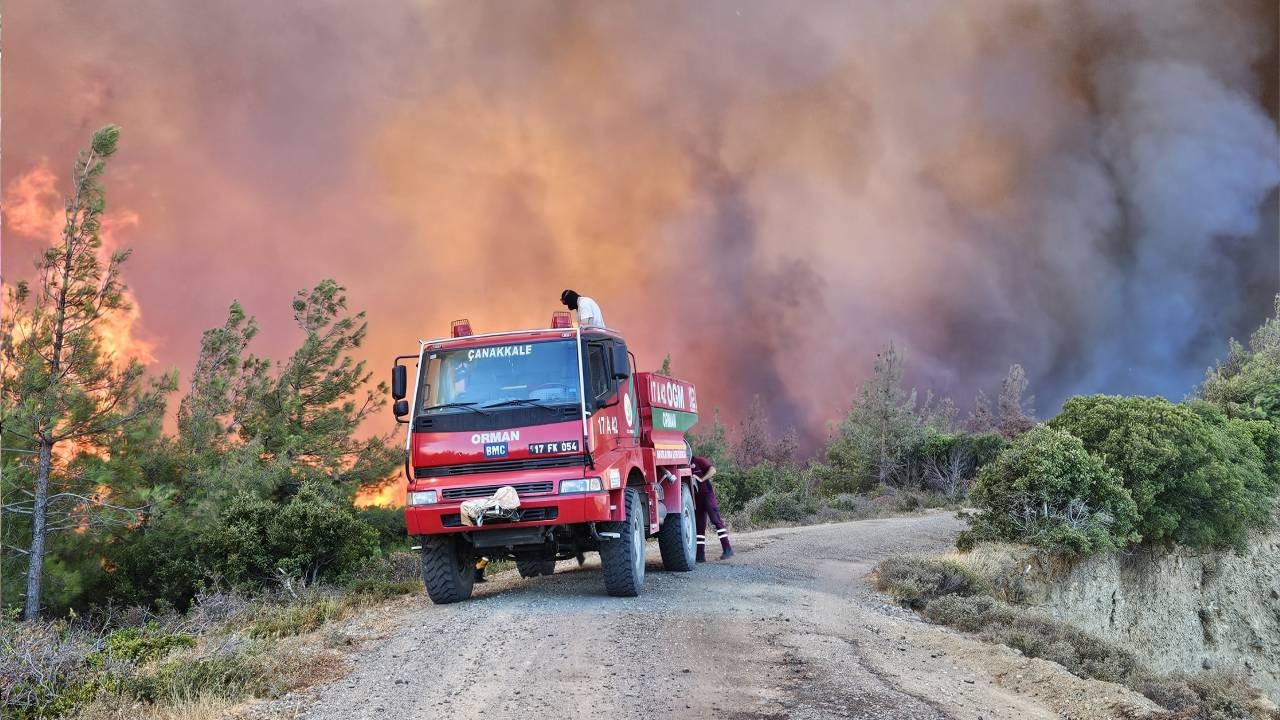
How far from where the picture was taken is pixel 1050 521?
704 inches

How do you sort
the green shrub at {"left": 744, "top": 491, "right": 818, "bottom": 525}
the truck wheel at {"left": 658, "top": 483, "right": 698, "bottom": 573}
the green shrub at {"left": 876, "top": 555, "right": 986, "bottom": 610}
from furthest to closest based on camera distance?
the green shrub at {"left": 744, "top": 491, "right": 818, "bottom": 525} < the truck wheel at {"left": 658, "top": 483, "right": 698, "bottom": 573} < the green shrub at {"left": 876, "top": 555, "right": 986, "bottom": 610}

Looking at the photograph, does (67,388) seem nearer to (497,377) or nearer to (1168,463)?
(497,377)

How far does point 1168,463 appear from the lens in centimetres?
2039

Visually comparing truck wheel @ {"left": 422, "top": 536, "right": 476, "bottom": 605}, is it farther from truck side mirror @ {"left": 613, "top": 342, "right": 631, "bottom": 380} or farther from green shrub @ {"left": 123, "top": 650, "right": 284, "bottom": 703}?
green shrub @ {"left": 123, "top": 650, "right": 284, "bottom": 703}

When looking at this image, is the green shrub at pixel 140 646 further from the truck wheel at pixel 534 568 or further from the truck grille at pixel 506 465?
the truck wheel at pixel 534 568

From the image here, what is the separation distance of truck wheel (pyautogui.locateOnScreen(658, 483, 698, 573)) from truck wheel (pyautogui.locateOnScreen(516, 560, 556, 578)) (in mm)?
1863

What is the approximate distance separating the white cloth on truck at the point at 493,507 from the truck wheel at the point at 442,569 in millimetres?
1132

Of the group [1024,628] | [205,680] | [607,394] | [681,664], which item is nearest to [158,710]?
[205,680]

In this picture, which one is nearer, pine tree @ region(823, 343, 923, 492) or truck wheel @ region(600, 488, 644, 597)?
truck wheel @ region(600, 488, 644, 597)

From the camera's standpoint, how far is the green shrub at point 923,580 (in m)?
14.2

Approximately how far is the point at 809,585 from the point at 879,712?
283 inches

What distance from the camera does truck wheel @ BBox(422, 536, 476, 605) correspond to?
40.3ft

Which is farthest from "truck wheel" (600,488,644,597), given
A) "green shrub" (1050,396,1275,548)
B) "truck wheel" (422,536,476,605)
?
"green shrub" (1050,396,1275,548)

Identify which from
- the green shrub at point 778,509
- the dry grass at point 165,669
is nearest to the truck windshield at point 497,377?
the dry grass at point 165,669
